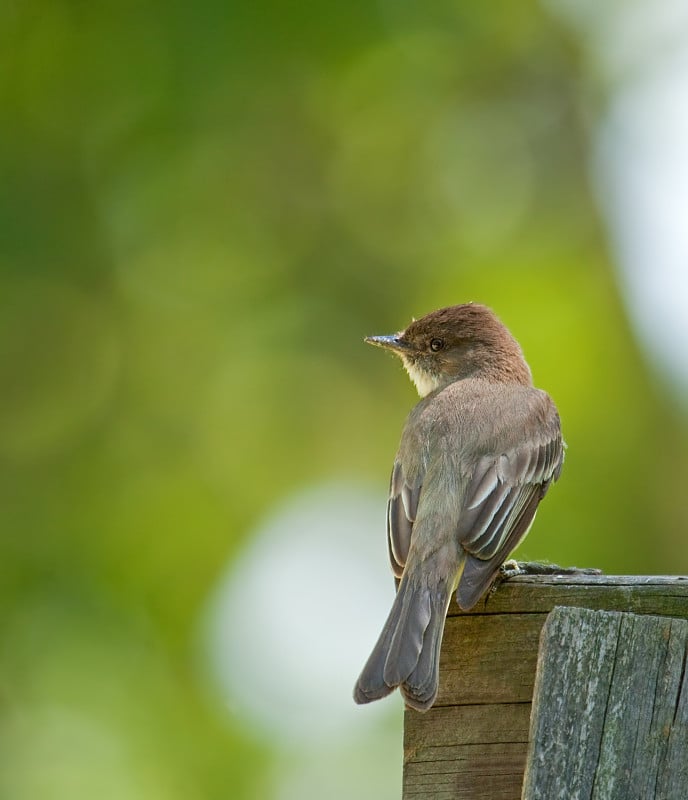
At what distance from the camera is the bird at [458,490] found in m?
4.01

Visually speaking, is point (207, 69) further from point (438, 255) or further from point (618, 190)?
point (618, 190)

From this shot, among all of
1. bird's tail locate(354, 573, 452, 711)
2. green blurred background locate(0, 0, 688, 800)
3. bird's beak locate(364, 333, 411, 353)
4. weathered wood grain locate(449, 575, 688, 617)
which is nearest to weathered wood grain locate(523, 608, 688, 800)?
weathered wood grain locate(449, 575, 688, 617)

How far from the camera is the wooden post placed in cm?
355

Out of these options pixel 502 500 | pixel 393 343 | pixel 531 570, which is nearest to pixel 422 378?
pixel 393 343

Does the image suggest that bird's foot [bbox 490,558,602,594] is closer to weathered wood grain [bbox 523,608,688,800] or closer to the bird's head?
weathered wood grain [bbox 523,608,688,800]

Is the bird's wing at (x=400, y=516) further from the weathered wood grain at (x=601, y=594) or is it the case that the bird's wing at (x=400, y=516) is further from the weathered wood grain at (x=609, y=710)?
the weathered wood grain at (x=609, y=710)

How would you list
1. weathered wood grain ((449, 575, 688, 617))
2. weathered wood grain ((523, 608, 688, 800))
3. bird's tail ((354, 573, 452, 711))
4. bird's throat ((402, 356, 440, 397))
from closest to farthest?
weathered wood grain ((523, 608, 688, 800)) < weathered wood grain ((449, 575, 688, 617)) < bird's tail ((354, 573, 452, 711)) < bird's throat ((402, 356, 440, 397))

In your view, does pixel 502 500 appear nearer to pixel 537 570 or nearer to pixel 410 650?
pixel 537 570

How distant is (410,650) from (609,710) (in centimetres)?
100

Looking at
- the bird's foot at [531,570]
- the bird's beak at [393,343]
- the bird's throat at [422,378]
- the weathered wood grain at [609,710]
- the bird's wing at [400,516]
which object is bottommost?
the weathered wood grain at [609,710]

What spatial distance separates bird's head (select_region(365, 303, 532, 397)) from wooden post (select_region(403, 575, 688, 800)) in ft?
9.97

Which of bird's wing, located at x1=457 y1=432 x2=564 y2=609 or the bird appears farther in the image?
bird's wing, located at x1=457 y1=432 x2=564 y2=609

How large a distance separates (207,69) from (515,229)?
8.42ft

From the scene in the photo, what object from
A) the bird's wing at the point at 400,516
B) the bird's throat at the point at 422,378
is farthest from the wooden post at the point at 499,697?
the bird's throat at the point at 422,378
